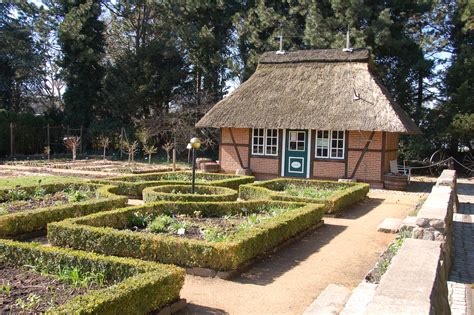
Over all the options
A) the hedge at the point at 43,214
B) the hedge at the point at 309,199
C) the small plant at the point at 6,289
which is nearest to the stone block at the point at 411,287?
the small plant at the point at 6,289

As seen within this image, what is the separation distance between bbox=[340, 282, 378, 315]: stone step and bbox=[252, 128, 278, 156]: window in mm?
13254

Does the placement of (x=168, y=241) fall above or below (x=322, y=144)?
below

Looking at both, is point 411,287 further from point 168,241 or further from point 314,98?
point 314,98

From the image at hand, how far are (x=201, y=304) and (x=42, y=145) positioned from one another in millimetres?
25285

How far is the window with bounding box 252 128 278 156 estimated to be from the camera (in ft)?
61.2

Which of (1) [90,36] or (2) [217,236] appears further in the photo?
(1) [90,36]

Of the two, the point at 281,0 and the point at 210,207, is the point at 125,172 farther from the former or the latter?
the point at 281,0

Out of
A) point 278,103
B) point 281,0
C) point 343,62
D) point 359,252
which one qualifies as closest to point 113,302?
point 359,252

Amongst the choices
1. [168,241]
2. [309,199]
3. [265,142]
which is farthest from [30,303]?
[265,142]

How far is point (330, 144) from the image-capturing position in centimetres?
1769

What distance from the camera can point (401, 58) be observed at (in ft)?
80.1

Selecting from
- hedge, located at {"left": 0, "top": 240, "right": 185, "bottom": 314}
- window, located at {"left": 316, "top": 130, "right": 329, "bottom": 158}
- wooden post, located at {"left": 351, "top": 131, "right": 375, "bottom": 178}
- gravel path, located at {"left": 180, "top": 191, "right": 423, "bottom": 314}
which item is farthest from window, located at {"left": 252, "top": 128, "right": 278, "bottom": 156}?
hedge, located at {"left": 0, "top": 240, "right": 185, "bottom": 314}

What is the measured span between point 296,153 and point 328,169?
1.41 meters

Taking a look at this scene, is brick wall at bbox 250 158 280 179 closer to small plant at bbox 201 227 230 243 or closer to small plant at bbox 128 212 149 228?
small plant at bbox 128 212 149 228
